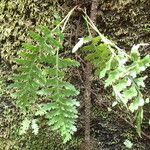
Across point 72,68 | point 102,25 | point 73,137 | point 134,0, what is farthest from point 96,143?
point 134,0

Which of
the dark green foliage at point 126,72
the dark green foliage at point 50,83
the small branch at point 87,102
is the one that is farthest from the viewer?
the small branch at point 87,102

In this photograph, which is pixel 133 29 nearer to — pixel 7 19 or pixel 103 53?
pixel 103 53

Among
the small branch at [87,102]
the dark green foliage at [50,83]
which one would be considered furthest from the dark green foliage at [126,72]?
the small branch at [87,102]

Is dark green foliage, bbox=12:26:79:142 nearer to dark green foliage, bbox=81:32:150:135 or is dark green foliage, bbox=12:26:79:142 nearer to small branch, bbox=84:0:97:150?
dark green foliage, bbox=81:32:150:135

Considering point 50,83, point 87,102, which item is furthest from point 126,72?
point 87,102

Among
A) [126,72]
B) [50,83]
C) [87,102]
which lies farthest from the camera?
[87,102]

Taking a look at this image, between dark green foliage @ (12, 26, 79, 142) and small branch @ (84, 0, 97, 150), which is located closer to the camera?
dark green foliage @ (12, 26, 79, 142)

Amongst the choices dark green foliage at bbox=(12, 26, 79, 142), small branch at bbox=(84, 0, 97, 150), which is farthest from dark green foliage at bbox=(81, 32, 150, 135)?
small branch at bbox=(84, 0, 97, 150)

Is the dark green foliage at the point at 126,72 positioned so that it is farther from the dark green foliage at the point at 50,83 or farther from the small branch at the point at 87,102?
the small branch at the point at 87,102

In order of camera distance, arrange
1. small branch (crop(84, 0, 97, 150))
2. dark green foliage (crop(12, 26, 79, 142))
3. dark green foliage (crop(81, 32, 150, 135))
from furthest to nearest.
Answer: small branch (crop(84, 0, 97, 150)), dark green foliage (crop(12, 26, 79, 142)), dark green foliage (crop(81, 32, 150, 135))

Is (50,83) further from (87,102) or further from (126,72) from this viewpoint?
(87,102)

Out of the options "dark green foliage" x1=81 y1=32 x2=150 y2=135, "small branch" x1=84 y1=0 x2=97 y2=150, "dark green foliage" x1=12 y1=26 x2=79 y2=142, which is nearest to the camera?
"dark green foliage" x1=81 y1=32 x2=150 y2=135
